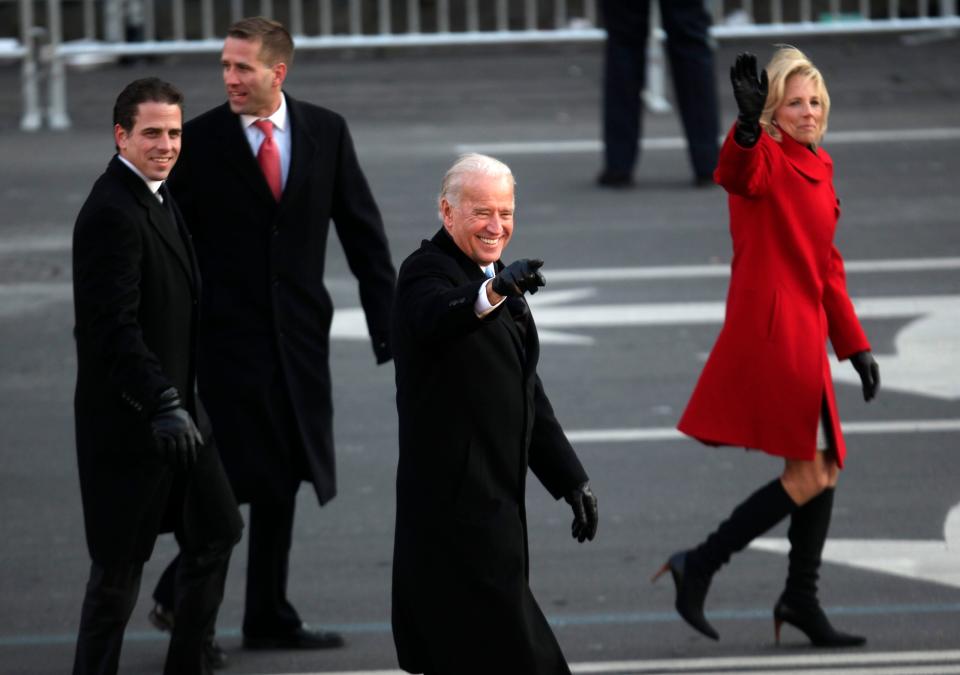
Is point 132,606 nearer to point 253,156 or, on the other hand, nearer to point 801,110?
point 253,156

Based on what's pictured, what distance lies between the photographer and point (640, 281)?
36.6 ft

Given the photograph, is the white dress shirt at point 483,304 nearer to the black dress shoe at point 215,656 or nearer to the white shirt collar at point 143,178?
the white shirt collar at point 143,178

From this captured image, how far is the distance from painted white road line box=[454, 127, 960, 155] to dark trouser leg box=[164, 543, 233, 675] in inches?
341

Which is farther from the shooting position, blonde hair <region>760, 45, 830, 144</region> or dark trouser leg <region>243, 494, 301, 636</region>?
dark trouser leg <region>243, 494, 301, 636</region>

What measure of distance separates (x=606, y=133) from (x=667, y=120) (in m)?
2.54

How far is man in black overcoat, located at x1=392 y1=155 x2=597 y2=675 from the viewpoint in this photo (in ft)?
15.6

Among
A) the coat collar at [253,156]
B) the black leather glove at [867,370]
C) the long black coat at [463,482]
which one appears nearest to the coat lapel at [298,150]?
the coat collar at [253,156]

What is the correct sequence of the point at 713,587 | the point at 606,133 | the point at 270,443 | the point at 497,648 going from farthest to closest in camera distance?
the point at 606,133 < the point at 713,587 < the point at 270,443 < the point at 497,648

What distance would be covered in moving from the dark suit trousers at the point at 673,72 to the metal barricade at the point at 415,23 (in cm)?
271

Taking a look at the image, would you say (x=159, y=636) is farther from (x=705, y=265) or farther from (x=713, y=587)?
(x=705, y=265)

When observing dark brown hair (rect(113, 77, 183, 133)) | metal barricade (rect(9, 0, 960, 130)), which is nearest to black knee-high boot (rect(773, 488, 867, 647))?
dark brown hair (rect(113, 77, 183, 133))

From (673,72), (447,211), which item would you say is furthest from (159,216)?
(673,72)

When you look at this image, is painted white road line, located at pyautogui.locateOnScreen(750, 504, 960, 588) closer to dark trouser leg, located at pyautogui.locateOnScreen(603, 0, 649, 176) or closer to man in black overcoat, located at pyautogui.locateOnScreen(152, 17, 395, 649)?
man in black overcoat, located at pyautogui.locateOnScreen(152, 17, 395, 649)

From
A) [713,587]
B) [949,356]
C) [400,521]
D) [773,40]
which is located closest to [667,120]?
[773,40]
